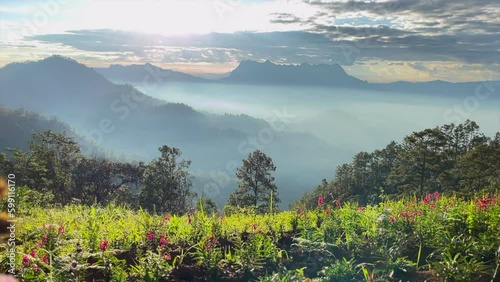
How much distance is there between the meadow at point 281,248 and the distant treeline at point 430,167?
2164cm

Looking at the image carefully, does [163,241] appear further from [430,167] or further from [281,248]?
[430,167]

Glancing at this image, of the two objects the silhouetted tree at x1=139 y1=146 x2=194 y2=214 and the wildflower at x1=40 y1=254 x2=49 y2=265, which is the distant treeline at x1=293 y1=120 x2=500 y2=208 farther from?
the wildflower at x1=40 y1=254 x2=49 y2=265

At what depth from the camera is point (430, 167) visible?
50.6m

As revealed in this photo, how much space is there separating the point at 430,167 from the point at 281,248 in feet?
164

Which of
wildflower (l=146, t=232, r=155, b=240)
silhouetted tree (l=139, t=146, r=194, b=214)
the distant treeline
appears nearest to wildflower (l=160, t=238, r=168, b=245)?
wildflower (l=146, t=232, r=155, b=240)

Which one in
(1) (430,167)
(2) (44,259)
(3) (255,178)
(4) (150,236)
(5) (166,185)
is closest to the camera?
(2) (44,259)

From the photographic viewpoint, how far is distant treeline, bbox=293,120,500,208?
43.5 m

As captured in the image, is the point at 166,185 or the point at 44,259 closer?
the point at 44,259

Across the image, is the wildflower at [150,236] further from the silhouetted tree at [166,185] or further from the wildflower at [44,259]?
the silhouetted tree at [166,185]

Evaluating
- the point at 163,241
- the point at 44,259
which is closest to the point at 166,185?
the point at 163,241

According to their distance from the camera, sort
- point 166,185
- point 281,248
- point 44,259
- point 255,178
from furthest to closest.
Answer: point 255,178 → point 166,185 → point 281,248 → point 44,259

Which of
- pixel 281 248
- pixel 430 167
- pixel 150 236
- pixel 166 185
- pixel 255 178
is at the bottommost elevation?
pixel 166 185

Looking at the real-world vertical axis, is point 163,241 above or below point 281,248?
above

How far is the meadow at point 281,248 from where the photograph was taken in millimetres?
4492
